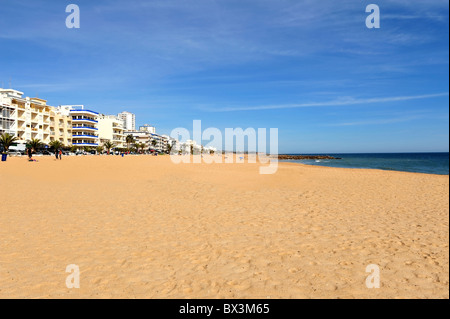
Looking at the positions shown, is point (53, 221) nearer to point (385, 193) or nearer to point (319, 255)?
point (319, 255)

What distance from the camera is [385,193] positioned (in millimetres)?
15117

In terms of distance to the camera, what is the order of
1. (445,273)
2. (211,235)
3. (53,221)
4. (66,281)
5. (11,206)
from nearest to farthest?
1. (66,281)
2. (445,273)
3. (211,235)
4. (53,221)
5. (11,206)

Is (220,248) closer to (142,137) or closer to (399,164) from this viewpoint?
(399,164)

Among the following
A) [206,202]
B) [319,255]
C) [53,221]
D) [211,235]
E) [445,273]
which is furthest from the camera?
[206,202]

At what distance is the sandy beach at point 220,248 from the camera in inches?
182

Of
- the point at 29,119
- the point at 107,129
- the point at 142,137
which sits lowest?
the point at 29,119

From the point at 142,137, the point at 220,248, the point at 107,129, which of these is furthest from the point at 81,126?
the point at 220,248

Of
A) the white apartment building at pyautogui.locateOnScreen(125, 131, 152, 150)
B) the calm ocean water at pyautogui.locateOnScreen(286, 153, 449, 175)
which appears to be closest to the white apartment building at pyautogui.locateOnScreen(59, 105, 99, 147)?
the white apartment building at pyautogui.locateOnScreen(125, 131, 152, 150)

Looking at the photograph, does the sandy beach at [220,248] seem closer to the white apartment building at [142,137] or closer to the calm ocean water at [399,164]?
the calm ocean water at [399,164]

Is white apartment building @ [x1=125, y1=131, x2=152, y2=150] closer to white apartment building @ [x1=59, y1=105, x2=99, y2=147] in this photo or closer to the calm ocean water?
white apartment building @ [x1=59, y1=105, x2=99, y2=147]

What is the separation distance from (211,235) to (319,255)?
2.83 meters

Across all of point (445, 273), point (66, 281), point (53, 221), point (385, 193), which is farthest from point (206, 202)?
point (385, 193)

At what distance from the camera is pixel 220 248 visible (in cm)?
646
